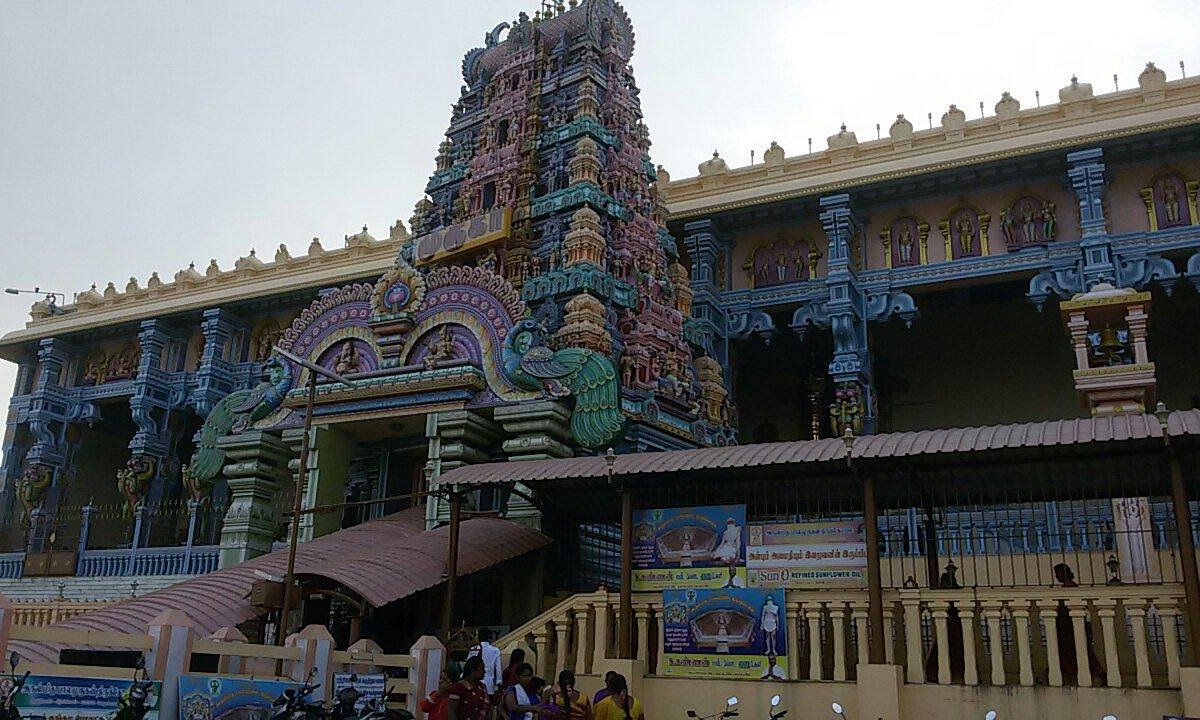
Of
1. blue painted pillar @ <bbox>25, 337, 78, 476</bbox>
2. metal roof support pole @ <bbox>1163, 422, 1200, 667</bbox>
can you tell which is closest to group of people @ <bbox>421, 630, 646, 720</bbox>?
metal roof support pole @ <bbox>1163, 422, 1200, 667</bbox>

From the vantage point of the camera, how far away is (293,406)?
65.7 ft

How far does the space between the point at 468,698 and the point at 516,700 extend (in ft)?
1.74

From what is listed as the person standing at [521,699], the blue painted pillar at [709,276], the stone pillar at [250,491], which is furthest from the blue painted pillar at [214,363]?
the person standing at [521,699]

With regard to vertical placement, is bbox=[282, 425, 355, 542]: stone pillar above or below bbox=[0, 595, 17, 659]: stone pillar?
above

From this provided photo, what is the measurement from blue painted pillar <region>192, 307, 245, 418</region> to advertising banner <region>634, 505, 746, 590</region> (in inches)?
720

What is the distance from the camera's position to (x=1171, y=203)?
20422mm

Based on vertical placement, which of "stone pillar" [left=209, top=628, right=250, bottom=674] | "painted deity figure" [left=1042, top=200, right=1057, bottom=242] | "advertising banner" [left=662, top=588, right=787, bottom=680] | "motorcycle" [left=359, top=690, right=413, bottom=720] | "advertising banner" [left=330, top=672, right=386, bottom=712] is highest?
"painted deity figure" [left=1042, top=200, right=1057, bottom=242]

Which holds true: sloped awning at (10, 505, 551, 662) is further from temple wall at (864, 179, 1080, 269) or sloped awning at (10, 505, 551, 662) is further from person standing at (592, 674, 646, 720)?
temple wall at (864, 179, 1080, 269)

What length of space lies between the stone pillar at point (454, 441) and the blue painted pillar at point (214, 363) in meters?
12.6

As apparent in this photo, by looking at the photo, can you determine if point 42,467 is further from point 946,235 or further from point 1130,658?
point 1130,658

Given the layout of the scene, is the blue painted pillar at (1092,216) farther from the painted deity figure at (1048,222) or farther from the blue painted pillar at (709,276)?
the blue painted pillar at (709,276)

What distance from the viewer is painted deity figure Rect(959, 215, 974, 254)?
22031mm

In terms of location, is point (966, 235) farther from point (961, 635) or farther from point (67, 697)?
point (67, 697)

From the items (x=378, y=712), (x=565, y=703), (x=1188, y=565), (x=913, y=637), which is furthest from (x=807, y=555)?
(x=378, y=712)
